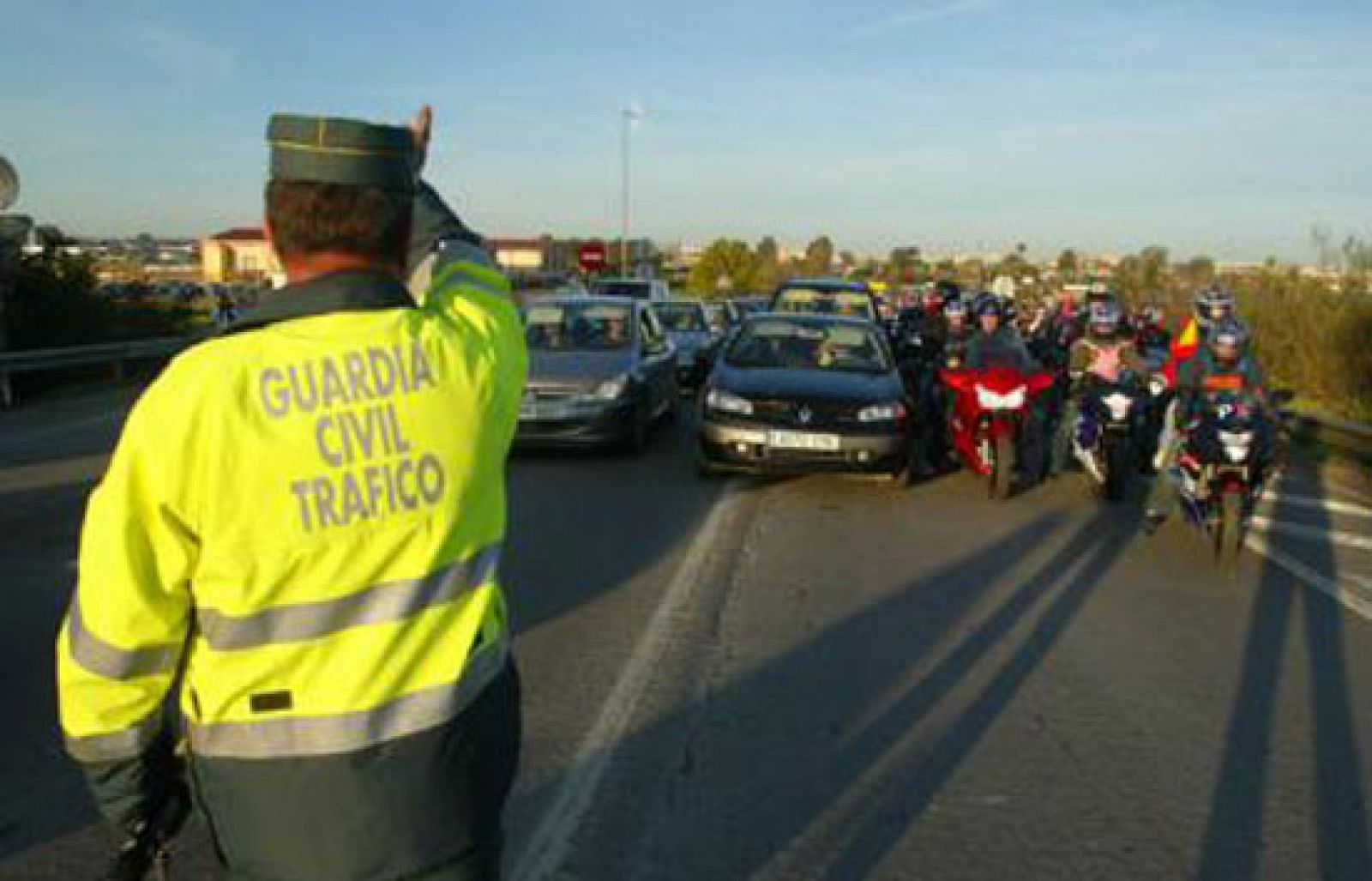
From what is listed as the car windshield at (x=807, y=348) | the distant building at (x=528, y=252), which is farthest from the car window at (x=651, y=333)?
the distant building at (x=528, y=252)

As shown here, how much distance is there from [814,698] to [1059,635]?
5.92 feet

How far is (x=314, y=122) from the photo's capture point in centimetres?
195

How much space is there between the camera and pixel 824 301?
1838cm

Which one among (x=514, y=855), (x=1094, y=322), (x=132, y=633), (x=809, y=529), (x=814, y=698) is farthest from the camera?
(x=1094, y=322)

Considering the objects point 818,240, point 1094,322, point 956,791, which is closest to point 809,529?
point 1094,322

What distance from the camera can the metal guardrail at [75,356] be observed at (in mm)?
16438

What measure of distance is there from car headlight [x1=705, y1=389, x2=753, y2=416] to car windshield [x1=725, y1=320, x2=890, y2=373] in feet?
2.53

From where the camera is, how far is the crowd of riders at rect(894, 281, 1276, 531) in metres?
8.70

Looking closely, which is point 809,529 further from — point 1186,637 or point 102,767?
point 102,767

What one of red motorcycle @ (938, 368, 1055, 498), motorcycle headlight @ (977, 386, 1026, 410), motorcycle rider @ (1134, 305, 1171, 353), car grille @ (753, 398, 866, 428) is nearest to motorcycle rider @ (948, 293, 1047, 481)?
red motorcycle @ (938, 368, 1055, 498)

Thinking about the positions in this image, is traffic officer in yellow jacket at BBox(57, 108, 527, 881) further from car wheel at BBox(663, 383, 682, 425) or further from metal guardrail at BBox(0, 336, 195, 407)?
metal guardrail at BBox(0, 336, 195, 407)

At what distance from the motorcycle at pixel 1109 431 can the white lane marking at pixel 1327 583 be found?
5.69ft

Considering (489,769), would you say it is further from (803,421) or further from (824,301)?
(824,301)

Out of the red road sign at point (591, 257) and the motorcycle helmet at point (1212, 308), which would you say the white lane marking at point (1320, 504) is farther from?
the red road sign at point (591, 257)
